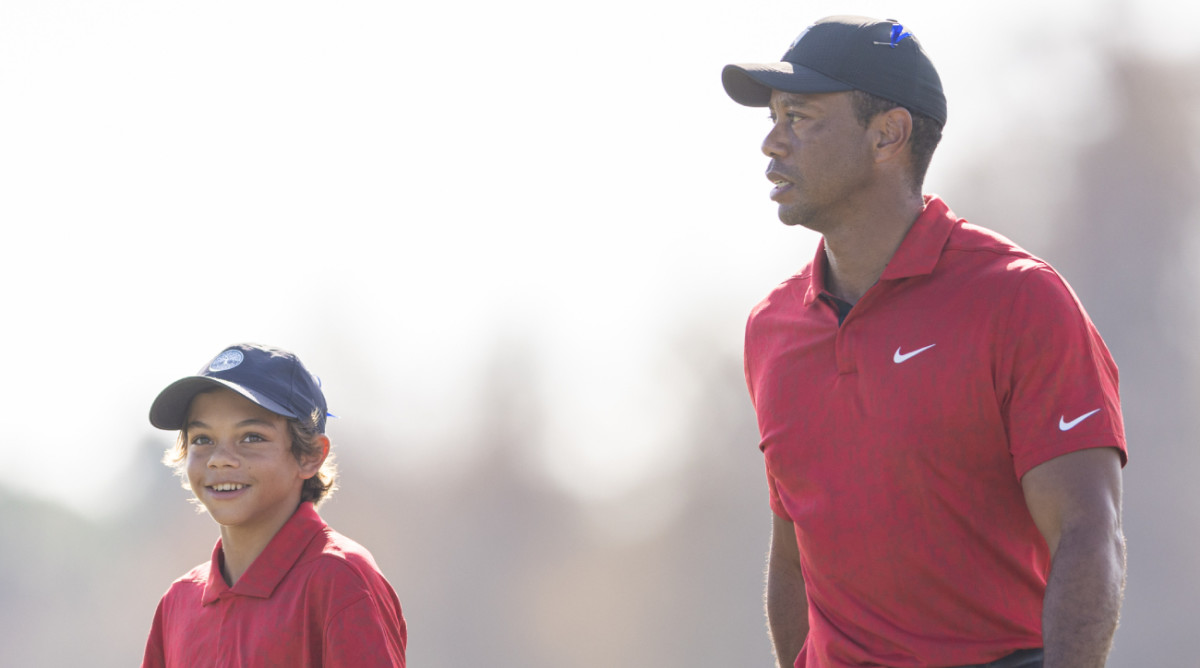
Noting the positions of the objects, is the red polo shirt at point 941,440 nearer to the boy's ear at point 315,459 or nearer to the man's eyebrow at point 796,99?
the man's eyebrow at point 796,99

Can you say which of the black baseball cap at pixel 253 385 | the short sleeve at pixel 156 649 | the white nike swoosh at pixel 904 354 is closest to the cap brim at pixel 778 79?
the white nike swoosh at pixel 904 354

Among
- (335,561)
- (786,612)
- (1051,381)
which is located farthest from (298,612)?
(1051,381)

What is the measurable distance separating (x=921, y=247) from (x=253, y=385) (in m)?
1.60

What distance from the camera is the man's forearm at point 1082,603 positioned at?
6.27 feet

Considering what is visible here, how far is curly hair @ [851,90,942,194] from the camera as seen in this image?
93.7 inches

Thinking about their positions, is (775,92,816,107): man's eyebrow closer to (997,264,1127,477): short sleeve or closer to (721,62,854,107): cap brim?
(721,62,854,107): cap brim

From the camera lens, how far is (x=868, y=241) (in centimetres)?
239

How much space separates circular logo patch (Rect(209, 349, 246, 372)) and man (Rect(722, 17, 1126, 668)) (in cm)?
129

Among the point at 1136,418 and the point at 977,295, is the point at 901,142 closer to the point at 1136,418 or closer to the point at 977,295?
the point at 977,295

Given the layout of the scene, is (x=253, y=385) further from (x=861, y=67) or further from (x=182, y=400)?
(x=861, y=67)

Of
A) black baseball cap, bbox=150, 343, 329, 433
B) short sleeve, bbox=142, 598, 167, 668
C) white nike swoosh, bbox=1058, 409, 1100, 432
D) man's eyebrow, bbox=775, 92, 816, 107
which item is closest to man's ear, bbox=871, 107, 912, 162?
man's eyebrow, bbox=775, 92, 816, 107

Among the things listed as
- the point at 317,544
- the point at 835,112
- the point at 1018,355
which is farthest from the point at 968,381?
the point at 317,544

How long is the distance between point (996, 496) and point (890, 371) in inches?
Result: 11.2

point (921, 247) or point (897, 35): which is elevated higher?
point (897, 35)
